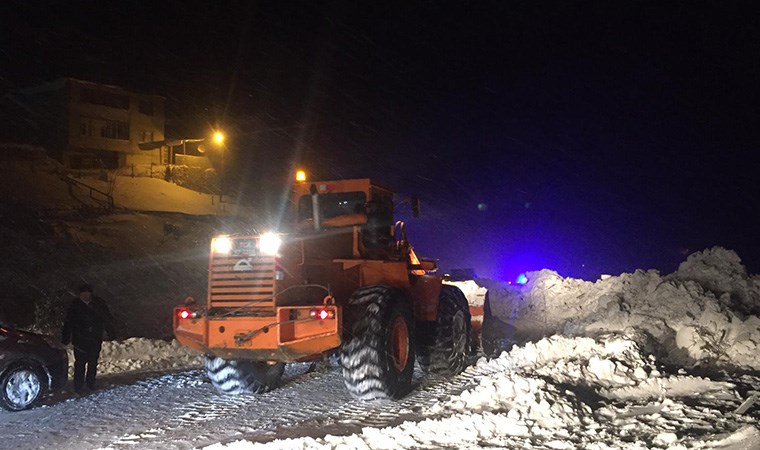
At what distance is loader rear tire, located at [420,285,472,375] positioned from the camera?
10.5m

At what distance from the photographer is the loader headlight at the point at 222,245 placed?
27.6 ft

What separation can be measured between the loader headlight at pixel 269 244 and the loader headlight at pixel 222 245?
0.50 metres

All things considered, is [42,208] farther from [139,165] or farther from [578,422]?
[578,422]

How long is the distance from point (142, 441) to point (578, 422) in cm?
468

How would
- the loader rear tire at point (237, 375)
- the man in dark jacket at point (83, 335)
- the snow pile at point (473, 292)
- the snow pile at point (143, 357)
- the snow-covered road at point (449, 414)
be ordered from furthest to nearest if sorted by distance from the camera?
the snow pile at point (473, 292)
the snow pile at point (143, 357)
the man in dark jacket at point (83, 335)
the loader rear tire at point (237, 375)
the snow-covered road at point (449, 414)

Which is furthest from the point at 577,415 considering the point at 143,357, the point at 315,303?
the point at 143,357

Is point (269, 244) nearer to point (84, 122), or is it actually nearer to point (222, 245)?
point (222, 245)

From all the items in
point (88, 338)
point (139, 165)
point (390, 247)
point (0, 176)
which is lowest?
point (88, 338)

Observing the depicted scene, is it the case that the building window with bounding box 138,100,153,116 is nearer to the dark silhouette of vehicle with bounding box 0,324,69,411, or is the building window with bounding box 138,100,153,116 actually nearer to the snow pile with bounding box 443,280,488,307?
the snow pile with bounding box 443,280,488,307

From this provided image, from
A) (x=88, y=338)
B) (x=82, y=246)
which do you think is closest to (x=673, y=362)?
(x=88, y=338)

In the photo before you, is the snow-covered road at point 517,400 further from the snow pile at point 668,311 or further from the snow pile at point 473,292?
the snow pile at point 473,292

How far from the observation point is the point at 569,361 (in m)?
9.26

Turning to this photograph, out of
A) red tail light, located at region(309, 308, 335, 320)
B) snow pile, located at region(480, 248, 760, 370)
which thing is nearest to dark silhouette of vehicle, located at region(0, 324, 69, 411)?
red tail light, located at region(309, 308, 335, 320)

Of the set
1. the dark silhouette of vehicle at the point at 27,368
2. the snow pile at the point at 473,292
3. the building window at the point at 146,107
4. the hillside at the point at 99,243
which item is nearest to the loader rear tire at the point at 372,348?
the dark silhouette of vehicle at the point at 27,368
